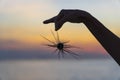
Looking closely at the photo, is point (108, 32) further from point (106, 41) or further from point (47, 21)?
point (47, 21)

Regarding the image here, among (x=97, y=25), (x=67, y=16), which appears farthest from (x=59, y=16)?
(x=97, y=25)

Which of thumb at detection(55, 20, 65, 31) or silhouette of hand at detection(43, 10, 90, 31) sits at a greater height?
silhouette of hand at detection(43, 10, 90, 31)

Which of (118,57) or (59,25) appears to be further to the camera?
(118,57)

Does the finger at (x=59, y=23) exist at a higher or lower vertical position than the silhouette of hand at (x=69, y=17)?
lower

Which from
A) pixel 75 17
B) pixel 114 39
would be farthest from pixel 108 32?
pixel 75 17

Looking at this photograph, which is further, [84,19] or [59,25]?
[84,19]

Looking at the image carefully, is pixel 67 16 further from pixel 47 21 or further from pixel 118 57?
pixel 118 57

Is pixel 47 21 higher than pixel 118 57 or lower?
higher

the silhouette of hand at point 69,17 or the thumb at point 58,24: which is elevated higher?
the silhouette of hand at point 69,17

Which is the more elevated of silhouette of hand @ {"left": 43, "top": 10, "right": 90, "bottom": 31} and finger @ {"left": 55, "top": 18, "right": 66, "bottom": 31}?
silhouette of hand @ {"left": 43, "top": 10, "right": 90, "bottom": 31}
